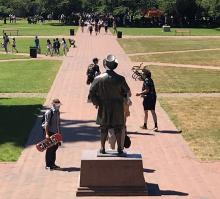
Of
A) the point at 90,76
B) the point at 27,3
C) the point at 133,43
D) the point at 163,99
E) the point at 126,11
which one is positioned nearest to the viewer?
the point at 90,76

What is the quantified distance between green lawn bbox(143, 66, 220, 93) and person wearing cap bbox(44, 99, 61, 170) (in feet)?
42.5

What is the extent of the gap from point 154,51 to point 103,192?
118ft

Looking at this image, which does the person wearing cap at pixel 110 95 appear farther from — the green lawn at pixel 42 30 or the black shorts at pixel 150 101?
the green lawn at pixel 42 30

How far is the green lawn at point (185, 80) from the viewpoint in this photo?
2545 cm

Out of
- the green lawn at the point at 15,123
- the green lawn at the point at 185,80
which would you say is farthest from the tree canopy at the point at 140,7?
the green lawn at the point at 15,123

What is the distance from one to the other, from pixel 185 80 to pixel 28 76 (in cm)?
847

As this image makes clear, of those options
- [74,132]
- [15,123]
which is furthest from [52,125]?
[15,123]

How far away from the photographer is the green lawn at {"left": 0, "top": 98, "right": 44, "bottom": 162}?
47.5 ft

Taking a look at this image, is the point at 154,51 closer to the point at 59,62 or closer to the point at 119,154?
the point at 59,62

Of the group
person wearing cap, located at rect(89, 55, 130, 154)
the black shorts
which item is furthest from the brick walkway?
person wearing cap, located at rect(89, 55, 130, 154)

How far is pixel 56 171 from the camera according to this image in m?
12.5

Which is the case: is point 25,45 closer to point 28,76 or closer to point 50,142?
point 28,76

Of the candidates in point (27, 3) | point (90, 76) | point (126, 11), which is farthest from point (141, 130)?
point (27, 3)

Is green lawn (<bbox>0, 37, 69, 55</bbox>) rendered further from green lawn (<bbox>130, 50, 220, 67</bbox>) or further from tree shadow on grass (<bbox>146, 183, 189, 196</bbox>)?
tree shadow on grass (<bbox>146, 183, 189, 196</bbox>)
